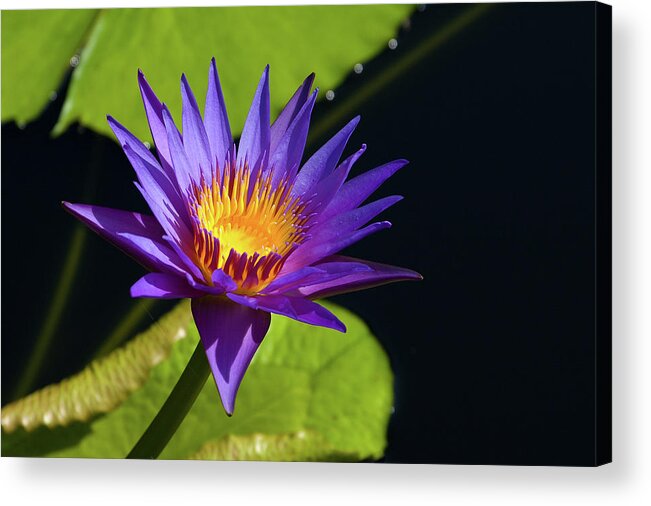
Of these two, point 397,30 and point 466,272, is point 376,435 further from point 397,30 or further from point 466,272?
point 397,30

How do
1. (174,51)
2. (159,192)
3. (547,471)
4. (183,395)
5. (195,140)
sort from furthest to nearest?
(174,51) < (547,471) < (195,140) < (159,192) < (183,395)

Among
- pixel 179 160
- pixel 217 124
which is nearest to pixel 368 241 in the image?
pixel 217 124

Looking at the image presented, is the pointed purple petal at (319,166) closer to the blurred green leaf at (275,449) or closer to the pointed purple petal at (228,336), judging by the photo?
the pointed purple petal at (228,336)

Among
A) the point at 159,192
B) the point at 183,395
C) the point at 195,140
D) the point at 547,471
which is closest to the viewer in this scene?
the point at 183,395

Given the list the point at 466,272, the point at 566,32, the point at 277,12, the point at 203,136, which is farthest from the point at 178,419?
the point at 566,32

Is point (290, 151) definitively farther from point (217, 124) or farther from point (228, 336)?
point (228, 336)

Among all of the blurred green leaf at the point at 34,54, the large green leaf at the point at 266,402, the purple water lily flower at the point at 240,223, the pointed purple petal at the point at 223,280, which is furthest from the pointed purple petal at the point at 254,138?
the blurred green leaf at the point at 34,54

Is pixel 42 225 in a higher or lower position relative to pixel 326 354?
higher
